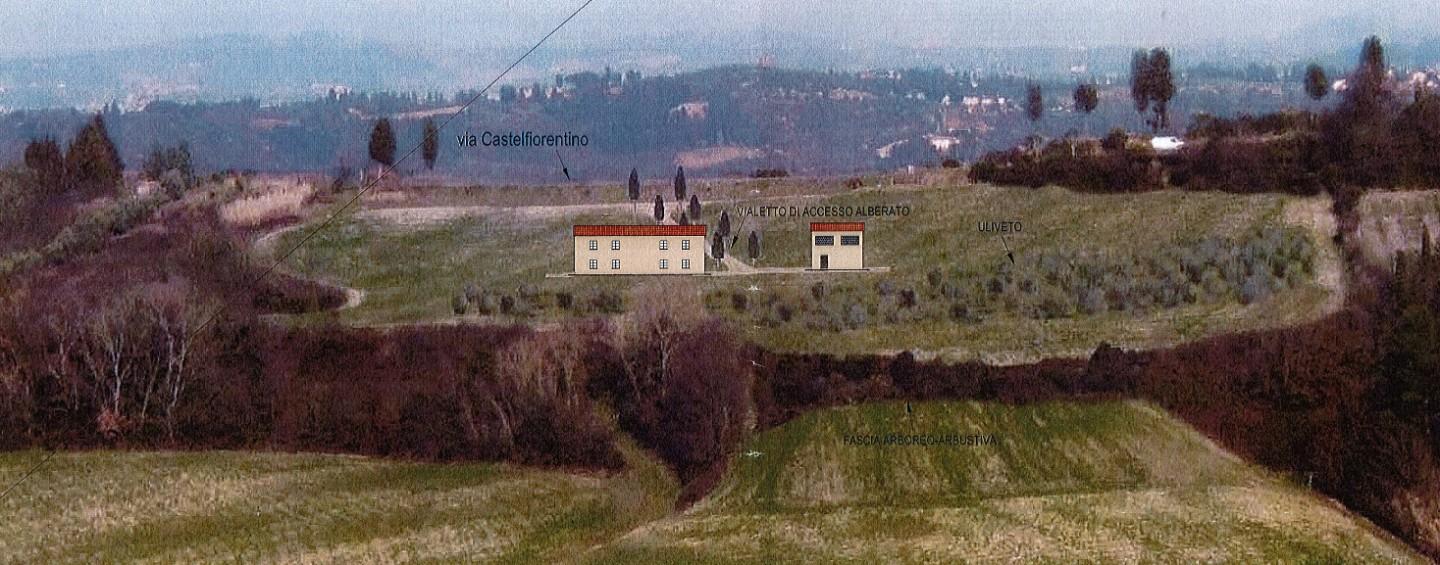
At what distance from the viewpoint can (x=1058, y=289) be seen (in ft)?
107

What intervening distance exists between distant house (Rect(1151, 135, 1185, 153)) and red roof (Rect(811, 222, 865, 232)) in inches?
383

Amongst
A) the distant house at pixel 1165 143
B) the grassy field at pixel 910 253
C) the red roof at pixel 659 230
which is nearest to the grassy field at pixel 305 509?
the grassy field at pixel 910 253

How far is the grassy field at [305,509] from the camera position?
82.8 ft

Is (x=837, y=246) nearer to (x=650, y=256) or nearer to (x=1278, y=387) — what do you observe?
(x=650, y=256)

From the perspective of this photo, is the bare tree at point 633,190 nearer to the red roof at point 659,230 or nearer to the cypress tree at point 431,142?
the red roof at point 659,230

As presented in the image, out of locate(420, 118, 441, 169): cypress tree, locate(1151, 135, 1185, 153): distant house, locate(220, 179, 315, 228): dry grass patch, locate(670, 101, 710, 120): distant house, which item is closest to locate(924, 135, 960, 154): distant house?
locate(670, 101, 710, 120): distant house

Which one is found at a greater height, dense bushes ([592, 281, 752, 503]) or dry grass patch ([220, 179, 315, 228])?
dry grass patch ([220, 179, 315, 228])

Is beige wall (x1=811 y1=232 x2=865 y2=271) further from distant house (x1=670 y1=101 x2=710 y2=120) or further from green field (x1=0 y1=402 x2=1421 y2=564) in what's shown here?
green field (x1=0 y1=402 x2=1421 y2=564)

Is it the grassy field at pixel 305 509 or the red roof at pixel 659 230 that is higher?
the red roof at pixel 659 230

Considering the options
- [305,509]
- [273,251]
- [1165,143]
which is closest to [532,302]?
[305,509]

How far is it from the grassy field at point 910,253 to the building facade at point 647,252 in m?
0.45

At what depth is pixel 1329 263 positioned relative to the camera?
111 ft

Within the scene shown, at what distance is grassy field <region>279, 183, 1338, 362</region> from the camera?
31.0 m

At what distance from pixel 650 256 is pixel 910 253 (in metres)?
6.03
